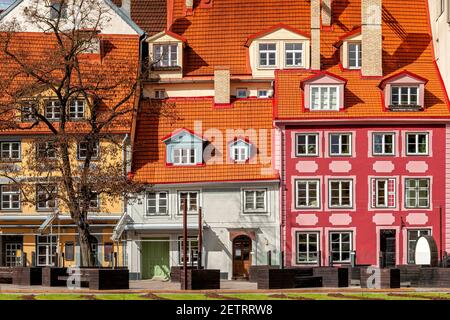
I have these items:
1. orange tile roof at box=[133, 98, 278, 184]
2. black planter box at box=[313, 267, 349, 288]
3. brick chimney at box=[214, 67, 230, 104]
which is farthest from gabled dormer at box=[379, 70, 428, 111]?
black planter box at box=[313, 267, 349, 288]

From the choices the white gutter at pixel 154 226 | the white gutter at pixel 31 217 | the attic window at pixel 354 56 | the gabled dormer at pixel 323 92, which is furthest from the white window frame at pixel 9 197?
the attic window at pixel 354 56

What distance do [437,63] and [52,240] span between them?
78.3 ft

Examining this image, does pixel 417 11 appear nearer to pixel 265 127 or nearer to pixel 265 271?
pixel 265 127

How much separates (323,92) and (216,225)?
9415 mm

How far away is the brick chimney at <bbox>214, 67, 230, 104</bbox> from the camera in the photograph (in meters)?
81.5

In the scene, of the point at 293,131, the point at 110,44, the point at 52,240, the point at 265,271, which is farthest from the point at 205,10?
the point at 265,271

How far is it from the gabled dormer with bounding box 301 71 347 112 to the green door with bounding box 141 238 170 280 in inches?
432

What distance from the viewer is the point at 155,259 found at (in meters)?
77.9

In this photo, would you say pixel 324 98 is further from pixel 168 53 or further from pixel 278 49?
pixel 168 53

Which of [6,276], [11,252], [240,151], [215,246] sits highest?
[240,151]

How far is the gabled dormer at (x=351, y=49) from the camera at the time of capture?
81.9 metres

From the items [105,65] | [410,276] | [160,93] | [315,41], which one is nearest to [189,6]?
[160,93]

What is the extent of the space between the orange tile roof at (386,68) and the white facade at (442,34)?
2.07ft

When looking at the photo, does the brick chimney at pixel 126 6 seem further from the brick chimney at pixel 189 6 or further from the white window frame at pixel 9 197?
the white window frame at pixel 9 197
